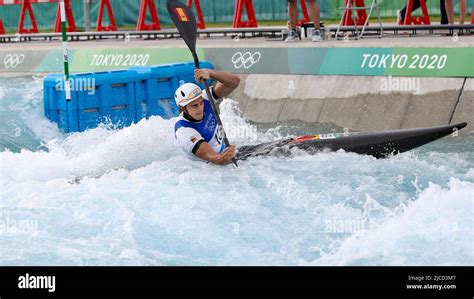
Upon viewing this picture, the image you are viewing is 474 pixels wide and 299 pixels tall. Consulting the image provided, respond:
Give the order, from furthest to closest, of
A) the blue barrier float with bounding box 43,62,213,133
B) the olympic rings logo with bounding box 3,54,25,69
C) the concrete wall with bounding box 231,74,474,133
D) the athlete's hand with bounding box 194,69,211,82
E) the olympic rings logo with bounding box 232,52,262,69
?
the olympic rings logo with bounding box 3,54,25,69 < the olympic rings logo with bounding box 232,52,262,69 < the blue barrier float with bounding box 43,62,213,133 < the concrete wall with bounding box 231,74,474,133 < the athlete's hand with bounding box 194,69,211,82

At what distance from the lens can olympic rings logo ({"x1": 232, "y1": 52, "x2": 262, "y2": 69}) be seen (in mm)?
16375

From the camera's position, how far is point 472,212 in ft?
28.2

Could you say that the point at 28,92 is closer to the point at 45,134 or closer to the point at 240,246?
the point at 45,134

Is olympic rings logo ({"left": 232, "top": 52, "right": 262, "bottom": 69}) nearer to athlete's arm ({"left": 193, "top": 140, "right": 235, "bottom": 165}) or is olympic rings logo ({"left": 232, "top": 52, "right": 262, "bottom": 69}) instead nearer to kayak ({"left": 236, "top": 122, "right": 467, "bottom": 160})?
kayak ({"left": 236, "top": 122, "right": 467, "bottom": 160})

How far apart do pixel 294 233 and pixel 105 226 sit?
1729 millimetres

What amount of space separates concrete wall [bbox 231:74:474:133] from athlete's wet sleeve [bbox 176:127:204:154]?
3.58 metres

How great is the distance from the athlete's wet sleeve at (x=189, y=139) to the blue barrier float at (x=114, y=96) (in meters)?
3.56

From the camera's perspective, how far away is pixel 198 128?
11.1 meters
